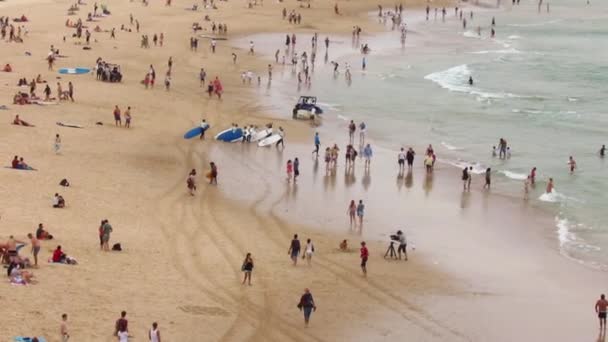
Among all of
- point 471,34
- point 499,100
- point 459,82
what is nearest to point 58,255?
point 499,100

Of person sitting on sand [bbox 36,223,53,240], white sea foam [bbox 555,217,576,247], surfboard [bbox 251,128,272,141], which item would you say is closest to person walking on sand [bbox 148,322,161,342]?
person sitting on sand [bbox 36,223,53,240]

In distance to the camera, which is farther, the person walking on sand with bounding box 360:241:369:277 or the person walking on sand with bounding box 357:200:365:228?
the person walking on sand with bounding box 357:200:365:228

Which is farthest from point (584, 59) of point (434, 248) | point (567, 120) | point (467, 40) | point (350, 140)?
point (434, 248)

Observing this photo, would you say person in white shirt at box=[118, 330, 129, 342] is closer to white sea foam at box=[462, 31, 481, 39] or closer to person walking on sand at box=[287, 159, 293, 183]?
person walking on sand at box=[287, 159, 293, 183]

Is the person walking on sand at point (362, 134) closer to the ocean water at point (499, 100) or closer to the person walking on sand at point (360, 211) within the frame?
the ocean water at point (499, 100)

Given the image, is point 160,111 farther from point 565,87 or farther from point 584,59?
point 584,59

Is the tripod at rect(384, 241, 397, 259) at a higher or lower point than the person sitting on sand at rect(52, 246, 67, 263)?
lower
